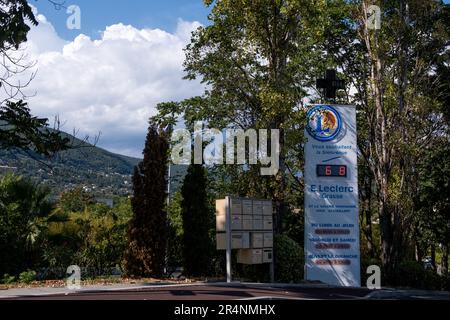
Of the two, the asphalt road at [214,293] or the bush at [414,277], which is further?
the bush at [414,277]

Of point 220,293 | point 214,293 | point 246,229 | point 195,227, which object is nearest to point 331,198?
point 246,229

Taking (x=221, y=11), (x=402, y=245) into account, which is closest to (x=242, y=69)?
(x=221, y=11)

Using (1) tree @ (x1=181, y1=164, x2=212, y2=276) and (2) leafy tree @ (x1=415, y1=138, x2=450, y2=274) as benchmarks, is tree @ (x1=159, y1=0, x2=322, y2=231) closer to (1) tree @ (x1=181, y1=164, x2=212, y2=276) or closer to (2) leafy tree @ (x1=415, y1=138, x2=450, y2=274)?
(1) tree @ (x1=181, y1=164, x2=212, y2=276)

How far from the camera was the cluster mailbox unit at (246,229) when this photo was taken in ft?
50.9

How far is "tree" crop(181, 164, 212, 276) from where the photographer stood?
17.0 meters

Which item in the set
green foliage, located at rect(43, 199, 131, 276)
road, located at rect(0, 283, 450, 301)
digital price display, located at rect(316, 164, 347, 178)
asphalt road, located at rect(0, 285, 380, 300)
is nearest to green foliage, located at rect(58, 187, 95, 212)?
green foliage, located at rect(43, 199, 131, 276)

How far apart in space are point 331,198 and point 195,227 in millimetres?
4248

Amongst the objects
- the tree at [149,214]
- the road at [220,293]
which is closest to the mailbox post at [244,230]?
the tree at [149,214]

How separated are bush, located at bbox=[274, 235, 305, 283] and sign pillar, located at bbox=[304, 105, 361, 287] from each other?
0.55 meters

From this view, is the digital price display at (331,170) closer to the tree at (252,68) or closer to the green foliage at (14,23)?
the tree at (252,68)

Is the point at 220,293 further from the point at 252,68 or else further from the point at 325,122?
the point at 252,68

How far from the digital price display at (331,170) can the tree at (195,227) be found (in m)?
3.65

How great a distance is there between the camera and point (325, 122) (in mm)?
17125
